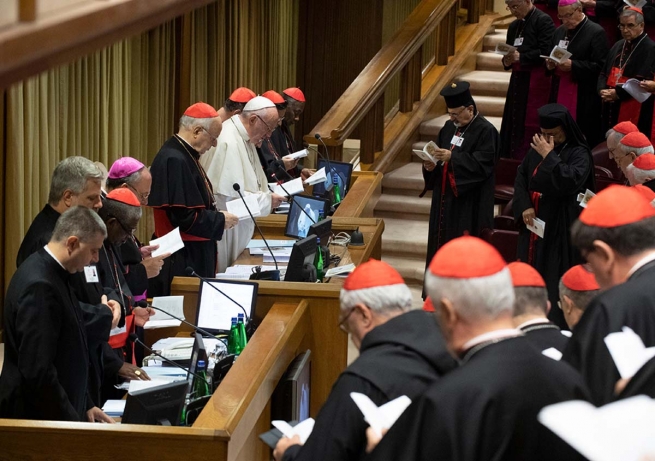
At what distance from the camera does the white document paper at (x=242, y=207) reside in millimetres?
6120

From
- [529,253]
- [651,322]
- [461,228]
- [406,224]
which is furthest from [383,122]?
[651,322]

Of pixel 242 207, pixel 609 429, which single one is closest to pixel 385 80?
pixel 242 207

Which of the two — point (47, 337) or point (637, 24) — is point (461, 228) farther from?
point (47, 337)

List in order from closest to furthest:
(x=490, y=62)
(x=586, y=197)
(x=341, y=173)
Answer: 1. (x=586, y=197)
2. (x=341, y=173)
3. (x=490, y=62)

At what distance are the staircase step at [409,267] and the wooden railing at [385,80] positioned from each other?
1.00m

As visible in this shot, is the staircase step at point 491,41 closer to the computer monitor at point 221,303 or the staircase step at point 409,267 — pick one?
the staircase step at point 409,267

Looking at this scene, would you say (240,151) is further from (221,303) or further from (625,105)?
(625,105)

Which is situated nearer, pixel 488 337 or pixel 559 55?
pixel 488 337

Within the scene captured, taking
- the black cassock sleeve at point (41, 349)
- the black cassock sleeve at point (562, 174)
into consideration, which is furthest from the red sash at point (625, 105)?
the black cassock sleeve at point (41, 349)

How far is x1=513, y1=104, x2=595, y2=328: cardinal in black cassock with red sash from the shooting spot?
670 centimetres

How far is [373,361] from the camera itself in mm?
2887

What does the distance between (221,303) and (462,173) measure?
3197mm

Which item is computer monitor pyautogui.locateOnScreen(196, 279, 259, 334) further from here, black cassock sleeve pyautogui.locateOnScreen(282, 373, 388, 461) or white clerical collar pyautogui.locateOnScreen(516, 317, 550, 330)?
black cassock sleeve pyautogui.locateOnScreen(282, 373, 388, 461)

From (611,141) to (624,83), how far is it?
1.72 metres
